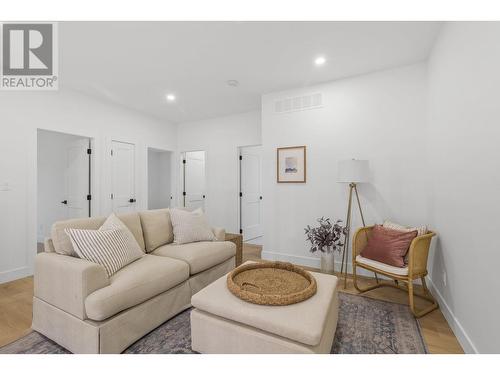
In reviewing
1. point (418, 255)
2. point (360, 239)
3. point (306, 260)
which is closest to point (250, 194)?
point (306, 260)

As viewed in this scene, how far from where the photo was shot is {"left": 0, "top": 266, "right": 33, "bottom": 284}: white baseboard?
2.88 m

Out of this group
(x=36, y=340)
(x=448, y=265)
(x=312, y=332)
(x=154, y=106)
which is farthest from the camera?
(x=154, y=106)

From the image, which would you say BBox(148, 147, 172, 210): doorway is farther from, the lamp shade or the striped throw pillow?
the lamp shade

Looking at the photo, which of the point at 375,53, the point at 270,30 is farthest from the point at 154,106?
the point at 375,53

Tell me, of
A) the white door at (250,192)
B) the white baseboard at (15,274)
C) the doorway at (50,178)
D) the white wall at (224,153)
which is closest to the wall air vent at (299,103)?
the white wall at (224,153)

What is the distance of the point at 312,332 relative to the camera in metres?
1.25

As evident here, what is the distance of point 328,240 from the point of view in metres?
3.03

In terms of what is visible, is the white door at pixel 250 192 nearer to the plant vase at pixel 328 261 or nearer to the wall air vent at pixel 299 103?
the wall air vent at pixel 299 103

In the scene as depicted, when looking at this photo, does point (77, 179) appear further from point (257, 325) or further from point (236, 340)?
point (257, 325)

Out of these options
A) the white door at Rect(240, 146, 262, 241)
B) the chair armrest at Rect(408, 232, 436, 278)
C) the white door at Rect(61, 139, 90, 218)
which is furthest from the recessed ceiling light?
the white door at Rect(61, 139, 90, 218)

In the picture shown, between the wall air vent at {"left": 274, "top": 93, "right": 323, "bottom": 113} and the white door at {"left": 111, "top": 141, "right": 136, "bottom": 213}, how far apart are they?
2769mm

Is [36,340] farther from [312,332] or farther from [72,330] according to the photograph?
[312,332]

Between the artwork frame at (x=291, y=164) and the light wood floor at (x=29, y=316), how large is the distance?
1532mm

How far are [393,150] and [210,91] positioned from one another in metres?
2.66
